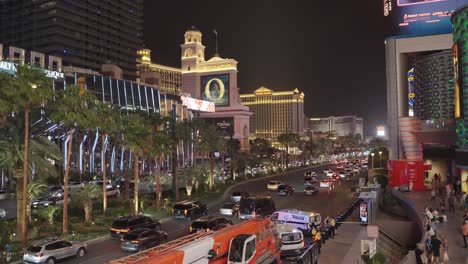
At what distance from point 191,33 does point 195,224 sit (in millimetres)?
151477

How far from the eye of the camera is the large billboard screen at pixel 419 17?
66.1m

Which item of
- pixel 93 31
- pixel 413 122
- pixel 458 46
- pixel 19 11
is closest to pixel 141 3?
pixel 93 31

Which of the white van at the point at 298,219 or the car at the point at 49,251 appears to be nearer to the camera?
the car at the point at 49,251

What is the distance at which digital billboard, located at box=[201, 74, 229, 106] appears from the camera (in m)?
157

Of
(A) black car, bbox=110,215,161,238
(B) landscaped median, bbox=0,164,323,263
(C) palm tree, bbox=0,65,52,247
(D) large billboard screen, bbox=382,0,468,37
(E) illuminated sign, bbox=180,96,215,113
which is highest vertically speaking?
(D) large billboard screen, bbox=382,0,468,37

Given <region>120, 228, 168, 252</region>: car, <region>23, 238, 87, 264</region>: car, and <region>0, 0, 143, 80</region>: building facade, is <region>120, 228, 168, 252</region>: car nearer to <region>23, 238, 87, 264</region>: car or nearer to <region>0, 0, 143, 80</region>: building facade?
<region>23, 238, 87, 264</region>: car

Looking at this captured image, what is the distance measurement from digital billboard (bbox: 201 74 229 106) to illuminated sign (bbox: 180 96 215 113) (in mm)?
11728

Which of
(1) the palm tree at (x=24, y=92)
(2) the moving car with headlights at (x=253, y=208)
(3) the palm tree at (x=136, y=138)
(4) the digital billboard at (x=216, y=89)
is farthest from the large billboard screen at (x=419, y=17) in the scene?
(4) the digital billboard at (x=216, y=89)

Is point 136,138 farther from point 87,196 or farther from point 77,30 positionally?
point 77,30

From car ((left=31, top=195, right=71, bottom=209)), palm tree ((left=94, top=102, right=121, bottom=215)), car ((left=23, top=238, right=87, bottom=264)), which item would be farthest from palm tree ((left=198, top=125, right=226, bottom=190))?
car ((left=23, top=238, right=87, bottom=264))

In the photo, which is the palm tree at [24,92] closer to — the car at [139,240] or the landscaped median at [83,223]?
the landscaped median at [83,223]

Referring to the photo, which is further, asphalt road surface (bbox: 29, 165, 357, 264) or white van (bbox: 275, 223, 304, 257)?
asphalt road surface (bbox: 29, 165, 357, 264)

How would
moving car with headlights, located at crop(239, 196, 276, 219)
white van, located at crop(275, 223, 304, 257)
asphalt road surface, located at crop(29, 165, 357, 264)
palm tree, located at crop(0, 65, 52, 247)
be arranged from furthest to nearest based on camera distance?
moving car with headlights, located at crop(239, 196, 276, 219), palm tree, located at crop(0, 65, 52, 247), asphalt road surface, located at crop(29, 165, 357, 264), white van, located at crop(275, 223, 304, 257)

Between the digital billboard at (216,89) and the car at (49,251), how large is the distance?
436 ft
